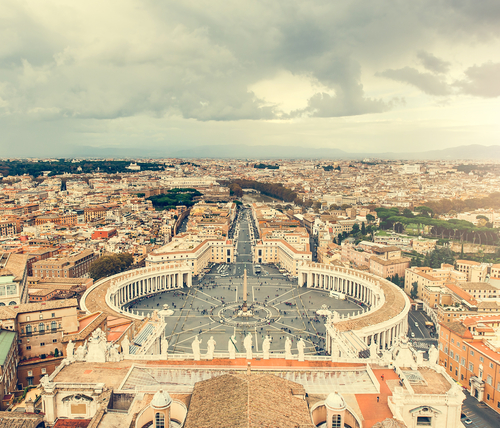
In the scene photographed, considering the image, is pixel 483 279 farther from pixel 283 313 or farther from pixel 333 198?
pixel 333 198

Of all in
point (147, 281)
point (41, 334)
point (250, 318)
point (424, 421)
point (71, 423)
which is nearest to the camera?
point (71, 423)

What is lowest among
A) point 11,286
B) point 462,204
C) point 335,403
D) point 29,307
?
point 462,204

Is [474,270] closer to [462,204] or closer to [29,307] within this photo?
[29,307]

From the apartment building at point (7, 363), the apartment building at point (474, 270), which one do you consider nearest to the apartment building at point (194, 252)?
the apartment building at point (7, 363)

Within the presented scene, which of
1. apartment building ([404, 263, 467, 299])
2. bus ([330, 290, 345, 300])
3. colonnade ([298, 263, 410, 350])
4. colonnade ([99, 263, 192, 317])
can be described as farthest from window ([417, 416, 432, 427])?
apartment building ([404, 263, 467, 299])

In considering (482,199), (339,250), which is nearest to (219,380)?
(339,250)

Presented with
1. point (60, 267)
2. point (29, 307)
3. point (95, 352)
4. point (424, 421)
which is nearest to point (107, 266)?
point (60, 267)

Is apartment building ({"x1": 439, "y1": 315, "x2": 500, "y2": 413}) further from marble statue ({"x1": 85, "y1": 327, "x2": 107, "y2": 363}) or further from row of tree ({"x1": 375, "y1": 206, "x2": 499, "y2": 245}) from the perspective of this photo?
row of tree ({"x1": 375, "y1": 206, "x2": 499, "y2": 245})
